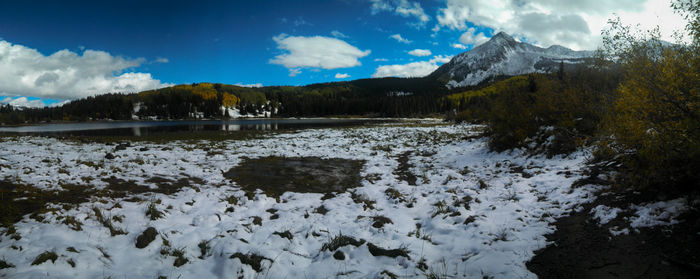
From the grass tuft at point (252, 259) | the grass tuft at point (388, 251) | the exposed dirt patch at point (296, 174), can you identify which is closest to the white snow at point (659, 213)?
the grass tuft at point (388, 251)

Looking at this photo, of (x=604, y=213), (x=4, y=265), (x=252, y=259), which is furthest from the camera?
(x=604, y=213)

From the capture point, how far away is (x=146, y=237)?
616 centimetres

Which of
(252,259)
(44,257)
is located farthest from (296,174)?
(44,257)

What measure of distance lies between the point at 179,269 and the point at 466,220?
6.61m

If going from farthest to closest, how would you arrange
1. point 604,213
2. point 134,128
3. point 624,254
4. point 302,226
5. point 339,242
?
1. point 134,128
2. point 302,226
3. point 604,213
4. point 339,242
5. point 624,254

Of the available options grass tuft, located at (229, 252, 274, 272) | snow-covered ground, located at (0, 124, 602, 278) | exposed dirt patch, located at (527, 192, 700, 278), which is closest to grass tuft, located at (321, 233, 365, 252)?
snow-covered ground, located at (0, 124, 602, 278)

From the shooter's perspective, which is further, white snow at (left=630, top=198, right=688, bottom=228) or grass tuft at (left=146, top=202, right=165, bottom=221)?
grass tuft at (left=146, top=202, right=165, bottom=221)

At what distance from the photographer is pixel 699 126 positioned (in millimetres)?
5551

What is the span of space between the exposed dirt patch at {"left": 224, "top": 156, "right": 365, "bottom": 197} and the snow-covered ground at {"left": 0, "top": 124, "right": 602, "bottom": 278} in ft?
2.37

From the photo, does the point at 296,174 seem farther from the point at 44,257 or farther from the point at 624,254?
the point at 624,254

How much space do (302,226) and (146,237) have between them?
3467 mm

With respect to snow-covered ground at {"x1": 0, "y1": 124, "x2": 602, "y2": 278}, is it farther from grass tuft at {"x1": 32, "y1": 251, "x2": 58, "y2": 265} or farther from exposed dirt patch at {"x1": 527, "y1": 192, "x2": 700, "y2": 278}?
exposed dirt patch at {"x1": 527, "y1": 192, "x2": 700, "y2": 278}

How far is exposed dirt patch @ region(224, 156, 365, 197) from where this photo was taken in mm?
11539

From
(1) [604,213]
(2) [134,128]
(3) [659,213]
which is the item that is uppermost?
(2) [134,128]
